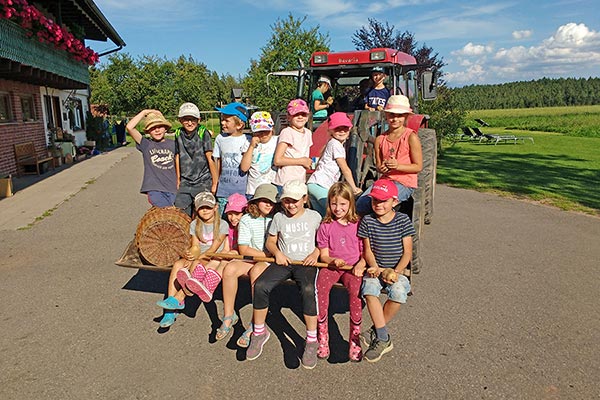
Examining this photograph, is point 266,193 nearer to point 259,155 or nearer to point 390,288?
point 259,155

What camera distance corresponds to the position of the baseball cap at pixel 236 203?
395cm

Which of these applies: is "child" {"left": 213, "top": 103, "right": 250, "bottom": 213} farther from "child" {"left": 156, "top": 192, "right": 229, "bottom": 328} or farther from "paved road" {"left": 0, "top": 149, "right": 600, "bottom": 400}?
"paved road" {"left": 0, "top": 149, "right": 600, "bottom": 400}

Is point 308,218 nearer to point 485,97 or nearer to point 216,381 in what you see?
point 216,381

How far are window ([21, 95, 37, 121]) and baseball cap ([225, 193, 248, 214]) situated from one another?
1341cm

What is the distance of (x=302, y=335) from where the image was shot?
3.76m

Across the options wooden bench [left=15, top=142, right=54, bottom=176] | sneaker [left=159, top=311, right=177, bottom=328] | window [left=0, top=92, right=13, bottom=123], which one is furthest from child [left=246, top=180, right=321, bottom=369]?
window [left=0, top=92, right=13, bottom=123]

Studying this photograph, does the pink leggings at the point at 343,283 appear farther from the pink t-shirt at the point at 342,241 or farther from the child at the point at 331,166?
the child at the point at 331,166

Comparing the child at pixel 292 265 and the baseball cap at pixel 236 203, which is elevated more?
the baseball cap at pixel 236 203

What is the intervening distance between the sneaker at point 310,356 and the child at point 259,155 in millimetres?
1481

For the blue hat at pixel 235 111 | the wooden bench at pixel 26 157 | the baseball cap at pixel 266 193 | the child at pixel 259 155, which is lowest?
the wooden bench at pixel 26 157

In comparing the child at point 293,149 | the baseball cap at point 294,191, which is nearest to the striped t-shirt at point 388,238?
the baseball cap at point 294,191

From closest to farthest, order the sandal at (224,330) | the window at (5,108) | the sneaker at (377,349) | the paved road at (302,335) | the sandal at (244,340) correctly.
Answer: the paved road at (302,335)
the sneaker at (377,349)
the sandal at (244,340)
the sandal at (224,330)
the window at (5,108)

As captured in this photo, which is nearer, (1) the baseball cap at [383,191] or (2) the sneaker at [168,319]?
(1) the baseball cap at [383,191]

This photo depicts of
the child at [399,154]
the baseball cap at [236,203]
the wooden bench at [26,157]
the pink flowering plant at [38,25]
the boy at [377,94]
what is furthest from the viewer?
the wooden bench at [26,157]
